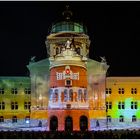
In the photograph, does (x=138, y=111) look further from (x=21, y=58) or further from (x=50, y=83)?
(x=21, y=58)

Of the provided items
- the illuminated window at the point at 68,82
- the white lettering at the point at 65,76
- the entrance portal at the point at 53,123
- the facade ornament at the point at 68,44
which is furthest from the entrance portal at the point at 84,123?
the facade ornament at the point at 68,44

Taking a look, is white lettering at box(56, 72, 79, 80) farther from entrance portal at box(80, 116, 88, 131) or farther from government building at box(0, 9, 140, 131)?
entrance portal at box(80, 116, 88, 131)

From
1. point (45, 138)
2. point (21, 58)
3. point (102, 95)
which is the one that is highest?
point (21, 58)

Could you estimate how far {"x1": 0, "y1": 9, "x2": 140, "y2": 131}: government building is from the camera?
47.8ft

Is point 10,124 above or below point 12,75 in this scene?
below

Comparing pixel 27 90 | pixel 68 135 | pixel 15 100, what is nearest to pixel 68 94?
pixel 27 90

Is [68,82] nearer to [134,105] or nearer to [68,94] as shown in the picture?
[68,94]

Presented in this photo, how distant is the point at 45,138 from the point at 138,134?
7.26 ft

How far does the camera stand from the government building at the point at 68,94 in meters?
14.6

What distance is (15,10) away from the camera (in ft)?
46.7

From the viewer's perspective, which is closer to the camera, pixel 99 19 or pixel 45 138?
pixel 45 138

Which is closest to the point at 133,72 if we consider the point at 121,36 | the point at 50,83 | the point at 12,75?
the point at 121,36

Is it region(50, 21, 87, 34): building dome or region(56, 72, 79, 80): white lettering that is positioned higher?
region(50, 21, 87, 34): building dome

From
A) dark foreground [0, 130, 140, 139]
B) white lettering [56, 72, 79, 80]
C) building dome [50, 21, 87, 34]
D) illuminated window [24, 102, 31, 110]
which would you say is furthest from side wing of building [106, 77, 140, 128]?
illuminated window [24, 102, 31, 110]
